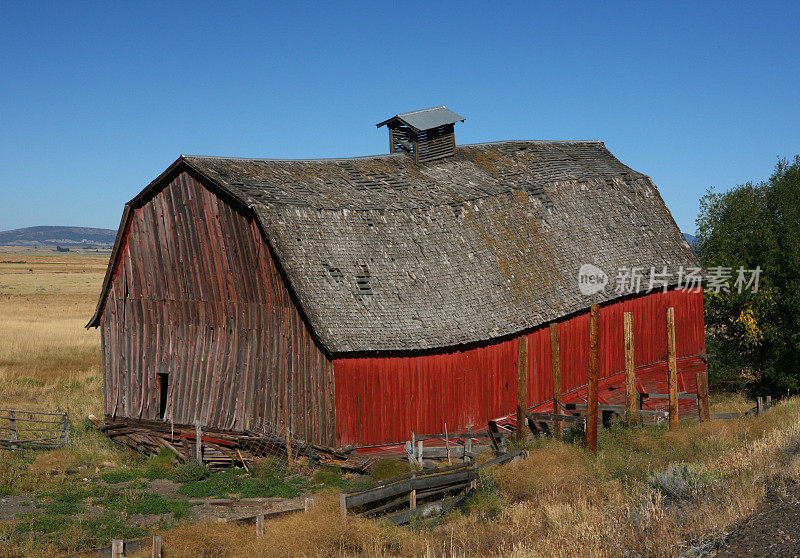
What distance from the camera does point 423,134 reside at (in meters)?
29.7

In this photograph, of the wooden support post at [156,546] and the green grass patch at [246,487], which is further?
the green grass patch at [246,487]

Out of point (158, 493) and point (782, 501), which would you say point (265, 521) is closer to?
point (158, 493)

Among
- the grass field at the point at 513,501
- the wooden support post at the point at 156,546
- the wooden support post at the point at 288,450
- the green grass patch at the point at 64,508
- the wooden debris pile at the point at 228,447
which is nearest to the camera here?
the wooden support post at the point at 156,546

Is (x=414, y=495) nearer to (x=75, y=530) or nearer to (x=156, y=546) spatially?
(x=156, y=546)

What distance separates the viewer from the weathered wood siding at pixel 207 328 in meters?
20.1

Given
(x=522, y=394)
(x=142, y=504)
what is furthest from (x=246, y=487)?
(x=522, y=394)

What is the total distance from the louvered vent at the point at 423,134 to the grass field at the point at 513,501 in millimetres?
13510

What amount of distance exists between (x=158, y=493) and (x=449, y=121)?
1819cm

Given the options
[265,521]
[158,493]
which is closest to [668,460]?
[265,521]

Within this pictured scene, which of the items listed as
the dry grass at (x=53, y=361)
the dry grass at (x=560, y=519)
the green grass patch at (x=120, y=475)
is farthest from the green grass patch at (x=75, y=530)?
the dry grass at (x=53, y=361)

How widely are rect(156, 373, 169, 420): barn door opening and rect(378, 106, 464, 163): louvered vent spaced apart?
1211 centimetres

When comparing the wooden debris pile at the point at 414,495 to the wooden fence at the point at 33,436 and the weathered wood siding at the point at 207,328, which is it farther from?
the wooden fence at the point at 33,436

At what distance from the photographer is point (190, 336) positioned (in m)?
22.5

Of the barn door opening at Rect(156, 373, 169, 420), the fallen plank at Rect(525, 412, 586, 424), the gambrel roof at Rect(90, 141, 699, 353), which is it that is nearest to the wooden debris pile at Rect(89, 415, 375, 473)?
the barn door opening at Rect(156, 373, 169, 420)
